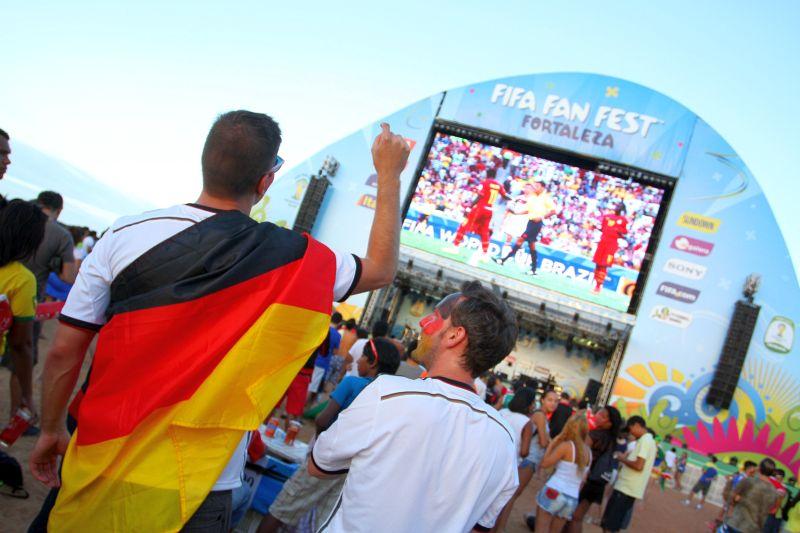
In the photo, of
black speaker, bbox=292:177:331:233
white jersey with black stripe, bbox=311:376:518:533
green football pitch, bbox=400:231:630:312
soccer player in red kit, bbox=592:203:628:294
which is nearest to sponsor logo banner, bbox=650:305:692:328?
green football pitch, bbox=400:231:630:312

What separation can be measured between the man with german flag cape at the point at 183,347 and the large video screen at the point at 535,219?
49.9 feet

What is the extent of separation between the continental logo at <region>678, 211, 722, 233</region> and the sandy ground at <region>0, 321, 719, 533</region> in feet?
23.8

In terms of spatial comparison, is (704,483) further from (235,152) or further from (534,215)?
(235,152)

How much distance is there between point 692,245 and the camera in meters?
15.4

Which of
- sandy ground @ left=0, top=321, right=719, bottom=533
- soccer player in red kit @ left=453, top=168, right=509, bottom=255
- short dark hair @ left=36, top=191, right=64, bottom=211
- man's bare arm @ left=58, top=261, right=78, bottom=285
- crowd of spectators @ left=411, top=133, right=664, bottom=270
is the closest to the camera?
sandy ground @ left=0, top=321, right=719, bottom=533

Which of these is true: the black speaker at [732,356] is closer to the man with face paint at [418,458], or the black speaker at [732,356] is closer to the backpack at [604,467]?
the backpack at [604,467]

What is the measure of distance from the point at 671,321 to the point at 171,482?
52.9 feet

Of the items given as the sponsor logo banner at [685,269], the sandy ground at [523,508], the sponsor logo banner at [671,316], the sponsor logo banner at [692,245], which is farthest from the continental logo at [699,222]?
the sandy ground at [523,508]

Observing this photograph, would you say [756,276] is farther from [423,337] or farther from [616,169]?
[423,337]

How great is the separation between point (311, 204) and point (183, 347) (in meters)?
16.7

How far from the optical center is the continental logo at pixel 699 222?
15.5m

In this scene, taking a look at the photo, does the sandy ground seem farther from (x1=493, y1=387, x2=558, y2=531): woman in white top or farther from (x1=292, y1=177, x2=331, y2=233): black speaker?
(x1=292, y1=177, x2=331, y2=233): black speaker

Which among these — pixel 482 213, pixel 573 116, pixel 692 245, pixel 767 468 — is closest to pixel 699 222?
pixel 692 245

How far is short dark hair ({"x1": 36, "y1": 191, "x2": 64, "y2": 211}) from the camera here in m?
4.32
